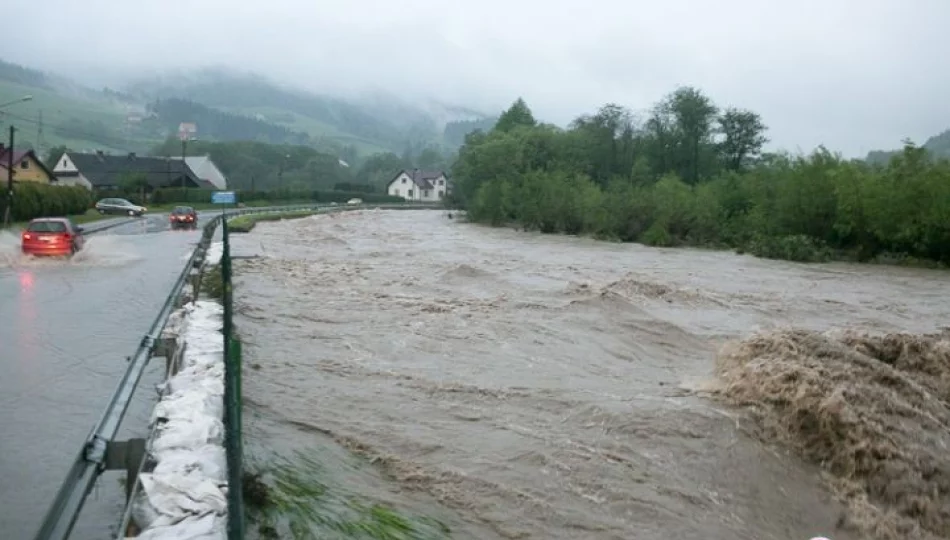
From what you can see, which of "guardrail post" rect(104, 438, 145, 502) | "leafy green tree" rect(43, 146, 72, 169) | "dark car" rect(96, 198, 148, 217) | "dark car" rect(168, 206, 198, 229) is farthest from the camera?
"leafy green tree" rect(43, 146, 72, 169)

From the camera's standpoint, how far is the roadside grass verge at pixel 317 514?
21.6 ft

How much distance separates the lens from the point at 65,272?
26.4m

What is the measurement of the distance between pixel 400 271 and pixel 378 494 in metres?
21.2

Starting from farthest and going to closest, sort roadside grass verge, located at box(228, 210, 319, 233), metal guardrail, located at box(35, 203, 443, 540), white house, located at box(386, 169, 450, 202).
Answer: white house, located at box(386, 169, 450, 202)
roadside grass verge, located at box(228, 210, 319, 233)
metal guardrail, located at box(35, 203, 443, 540)

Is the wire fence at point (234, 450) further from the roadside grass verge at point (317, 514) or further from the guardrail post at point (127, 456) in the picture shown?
the guardrail post at point (127, 456)

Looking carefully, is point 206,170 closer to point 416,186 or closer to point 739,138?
point 416,186

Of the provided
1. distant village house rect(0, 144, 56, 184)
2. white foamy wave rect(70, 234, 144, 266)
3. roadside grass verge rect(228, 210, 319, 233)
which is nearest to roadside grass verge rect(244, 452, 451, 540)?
white foamy wave rect(70, 234, 144, 266)

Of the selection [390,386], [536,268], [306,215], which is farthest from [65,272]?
[306,215]

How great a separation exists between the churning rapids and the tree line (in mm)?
21984

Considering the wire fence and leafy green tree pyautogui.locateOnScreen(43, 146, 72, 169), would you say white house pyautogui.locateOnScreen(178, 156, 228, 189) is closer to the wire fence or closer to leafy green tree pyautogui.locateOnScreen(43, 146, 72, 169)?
leafy green tree pyautogui.locateOnScreen(43, 146, 72, 169)

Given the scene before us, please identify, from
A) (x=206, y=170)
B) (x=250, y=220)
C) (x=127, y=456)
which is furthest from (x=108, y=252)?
(x=206, y=170)

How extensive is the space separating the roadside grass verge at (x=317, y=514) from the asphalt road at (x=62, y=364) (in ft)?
3.61

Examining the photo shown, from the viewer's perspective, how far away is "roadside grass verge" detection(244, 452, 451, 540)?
659 centimetres

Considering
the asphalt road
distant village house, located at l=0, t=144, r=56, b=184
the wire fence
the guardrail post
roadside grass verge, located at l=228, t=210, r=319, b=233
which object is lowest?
roadside grass verge, located at l=228, t=210, r=319, b=233
